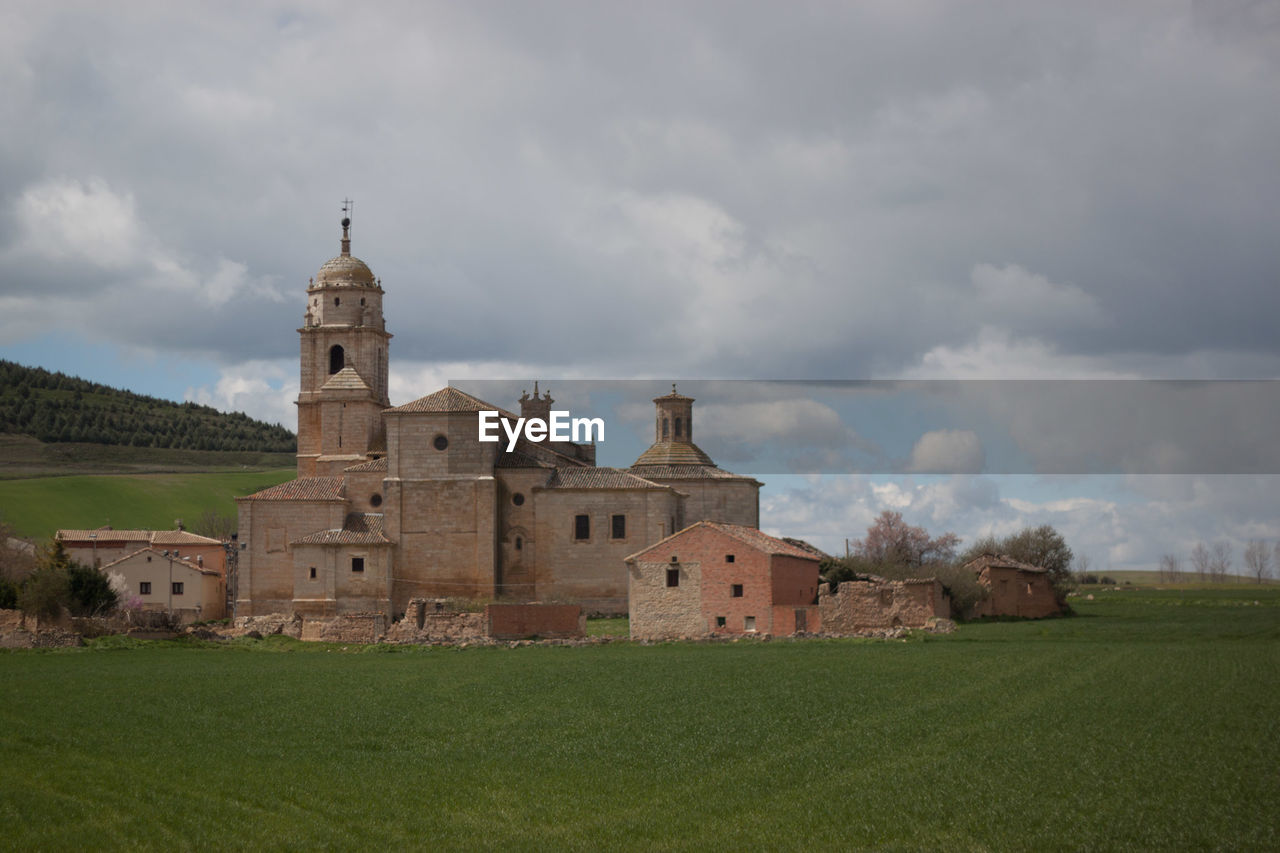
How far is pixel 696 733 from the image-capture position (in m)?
16.2

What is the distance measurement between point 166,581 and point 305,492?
10.3 m

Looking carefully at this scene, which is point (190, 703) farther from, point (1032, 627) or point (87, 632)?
point (1032, 627)

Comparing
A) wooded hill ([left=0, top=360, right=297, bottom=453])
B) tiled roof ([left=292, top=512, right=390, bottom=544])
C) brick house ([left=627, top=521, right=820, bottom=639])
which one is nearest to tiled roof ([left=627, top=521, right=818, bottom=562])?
brick house ([left=627, top=521, right=820, bottom=639])

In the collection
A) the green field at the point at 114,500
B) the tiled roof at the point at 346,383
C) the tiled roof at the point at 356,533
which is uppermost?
the tiled roof at the point at 346,383

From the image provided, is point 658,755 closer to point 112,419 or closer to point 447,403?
point 447,403

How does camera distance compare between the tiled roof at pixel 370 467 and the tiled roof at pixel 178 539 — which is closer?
the tiled roof at pixel 370 467

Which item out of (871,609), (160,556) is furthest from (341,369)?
(871,609)

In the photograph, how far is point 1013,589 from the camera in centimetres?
4741

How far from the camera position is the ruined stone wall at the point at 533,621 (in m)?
36.1

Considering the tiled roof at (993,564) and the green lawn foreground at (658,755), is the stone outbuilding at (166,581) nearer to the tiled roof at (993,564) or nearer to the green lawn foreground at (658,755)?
the green lawn foreground at (658,755)

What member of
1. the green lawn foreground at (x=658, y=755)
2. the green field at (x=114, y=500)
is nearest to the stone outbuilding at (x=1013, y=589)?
the green lawn foreground at (x=658, y=755)

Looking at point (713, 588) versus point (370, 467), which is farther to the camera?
point (370, 467)

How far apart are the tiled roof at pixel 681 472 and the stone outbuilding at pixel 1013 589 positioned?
1167 cm

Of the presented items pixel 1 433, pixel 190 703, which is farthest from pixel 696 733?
pixel 1 433
